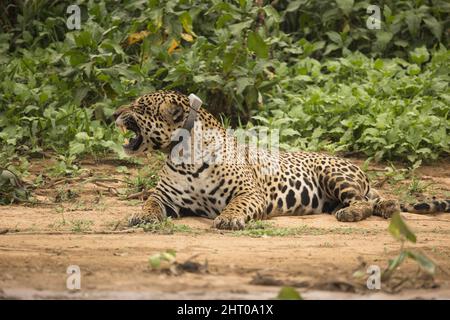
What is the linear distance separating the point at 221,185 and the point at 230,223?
866 mm

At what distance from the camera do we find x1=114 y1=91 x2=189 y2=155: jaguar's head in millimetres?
10125

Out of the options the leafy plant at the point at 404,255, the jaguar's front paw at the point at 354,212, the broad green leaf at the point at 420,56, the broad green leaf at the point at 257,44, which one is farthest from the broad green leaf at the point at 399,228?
the broad green leaf at the point at 420,56

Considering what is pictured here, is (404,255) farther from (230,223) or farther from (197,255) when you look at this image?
(230,223)

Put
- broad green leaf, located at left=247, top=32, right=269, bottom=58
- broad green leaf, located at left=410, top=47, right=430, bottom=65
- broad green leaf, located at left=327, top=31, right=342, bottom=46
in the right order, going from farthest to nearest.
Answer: broad green leaf, located at left=327, top=31, right=342, bottom=46, broad green leaf, located at left=410, top=47, right=430, bottom=65, broad green leaf, located at left=247, top=32, right=269, bottom=58

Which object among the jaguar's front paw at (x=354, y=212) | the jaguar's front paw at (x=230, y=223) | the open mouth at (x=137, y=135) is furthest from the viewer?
the open mouth at (x=137, y=135)

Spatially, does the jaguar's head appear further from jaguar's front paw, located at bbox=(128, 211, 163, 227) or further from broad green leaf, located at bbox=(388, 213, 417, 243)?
broad green leaf, located at bbox=(388, 213, 417, 243)

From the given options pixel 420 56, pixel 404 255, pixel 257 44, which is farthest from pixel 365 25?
pixel 404 255

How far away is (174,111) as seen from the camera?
10125 mm

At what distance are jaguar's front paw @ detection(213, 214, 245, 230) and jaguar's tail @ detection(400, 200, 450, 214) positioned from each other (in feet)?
6.60

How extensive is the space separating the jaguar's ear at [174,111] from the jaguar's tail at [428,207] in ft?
8.12

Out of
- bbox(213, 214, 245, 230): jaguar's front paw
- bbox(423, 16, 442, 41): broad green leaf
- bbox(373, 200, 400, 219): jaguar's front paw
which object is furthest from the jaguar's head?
bbox(423, 16, 442, 41): broad green leaf

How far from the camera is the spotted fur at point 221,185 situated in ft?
33.2

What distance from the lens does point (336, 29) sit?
49.4 feet

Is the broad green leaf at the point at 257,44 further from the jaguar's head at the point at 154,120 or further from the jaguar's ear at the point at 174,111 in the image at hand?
the jaguar's ear at the point at 174,111
